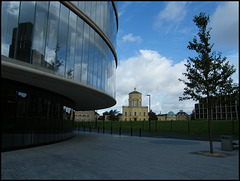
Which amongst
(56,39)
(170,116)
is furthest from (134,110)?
(56,39)

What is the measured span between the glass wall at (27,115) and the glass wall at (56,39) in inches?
110

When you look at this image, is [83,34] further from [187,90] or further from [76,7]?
[187,90]

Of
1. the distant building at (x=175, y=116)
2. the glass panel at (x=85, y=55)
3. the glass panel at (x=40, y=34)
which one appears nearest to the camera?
the glass panel at (x=40, y=34)

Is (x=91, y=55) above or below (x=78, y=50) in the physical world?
above

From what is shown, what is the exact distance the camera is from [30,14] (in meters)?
10.4

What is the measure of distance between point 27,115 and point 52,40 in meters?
5.26

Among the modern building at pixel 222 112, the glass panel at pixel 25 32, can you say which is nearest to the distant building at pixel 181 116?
the modern building at pixel 222 112

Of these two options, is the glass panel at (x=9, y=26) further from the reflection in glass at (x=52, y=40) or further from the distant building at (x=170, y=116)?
the distant building at (x=170, y=116)

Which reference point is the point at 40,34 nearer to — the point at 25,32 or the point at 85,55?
the point at 25,32

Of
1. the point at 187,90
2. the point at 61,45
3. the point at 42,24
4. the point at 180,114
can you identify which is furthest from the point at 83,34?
the point at 180,114

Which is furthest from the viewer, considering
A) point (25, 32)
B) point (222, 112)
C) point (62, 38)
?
point (222, 112)

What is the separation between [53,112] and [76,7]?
27.9 feet

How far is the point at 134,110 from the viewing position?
11675 cm

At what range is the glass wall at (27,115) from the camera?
1154cm
